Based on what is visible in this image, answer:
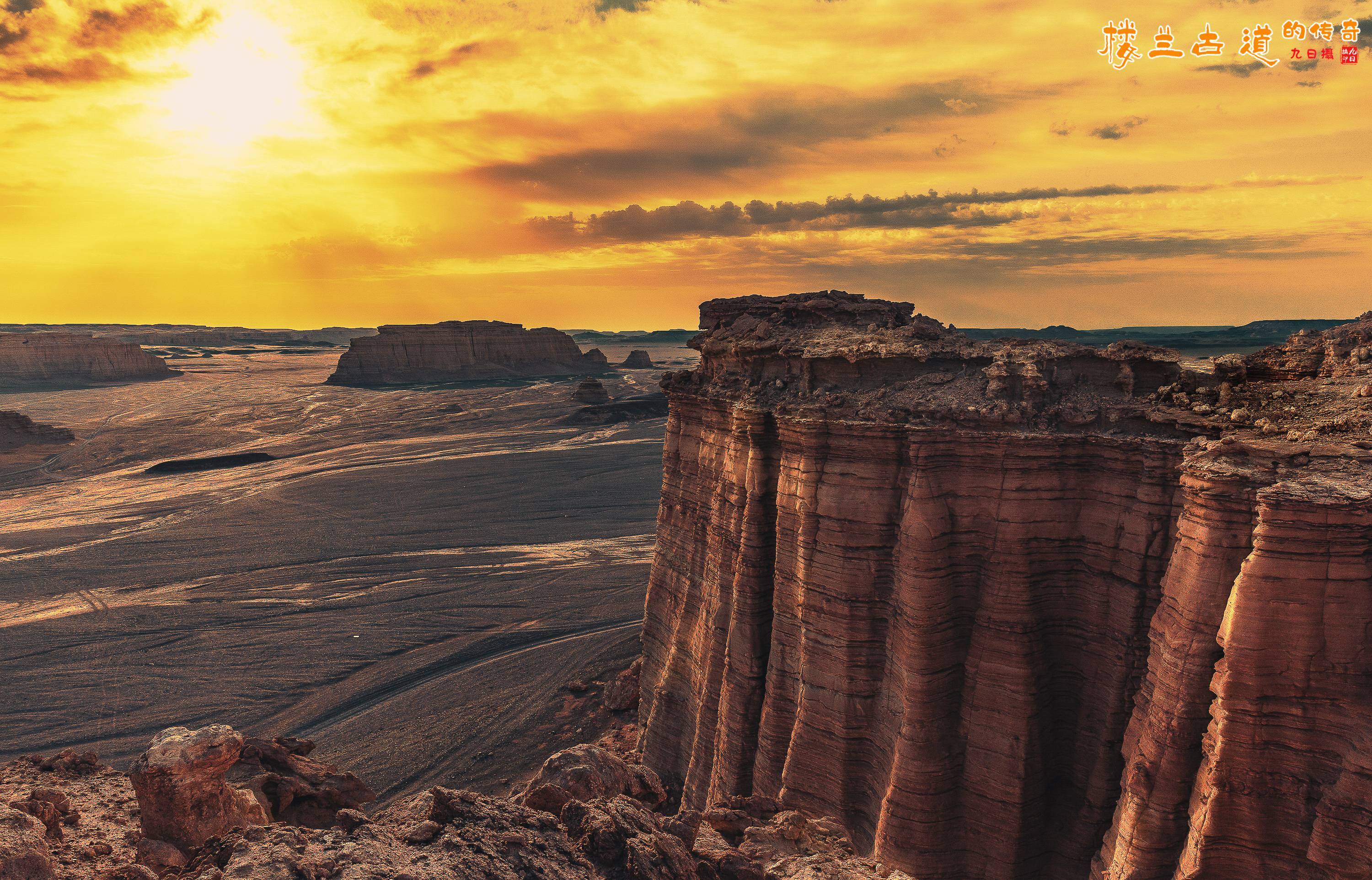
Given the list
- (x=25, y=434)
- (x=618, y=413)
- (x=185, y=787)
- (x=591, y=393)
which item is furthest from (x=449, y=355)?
(x=185, y=787)

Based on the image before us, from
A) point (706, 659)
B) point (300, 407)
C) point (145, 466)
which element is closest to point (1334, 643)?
point (706, 659)

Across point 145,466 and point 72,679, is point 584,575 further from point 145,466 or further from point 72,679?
point 145,466

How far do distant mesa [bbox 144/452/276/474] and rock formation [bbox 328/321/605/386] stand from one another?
54.3 meters

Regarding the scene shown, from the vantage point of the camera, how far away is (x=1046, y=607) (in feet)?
40.7

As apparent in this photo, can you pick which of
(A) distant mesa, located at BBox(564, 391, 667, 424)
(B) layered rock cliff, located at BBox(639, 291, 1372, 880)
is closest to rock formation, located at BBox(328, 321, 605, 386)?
(A) distant mesa, located at BBox(564, 391, 667, 424)

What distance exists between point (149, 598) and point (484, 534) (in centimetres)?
1754

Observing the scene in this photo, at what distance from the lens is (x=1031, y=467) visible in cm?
1206

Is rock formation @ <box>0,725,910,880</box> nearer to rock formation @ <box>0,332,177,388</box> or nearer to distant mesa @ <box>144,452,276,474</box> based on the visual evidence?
distant mesa @ <box>144,452,276,474</box>

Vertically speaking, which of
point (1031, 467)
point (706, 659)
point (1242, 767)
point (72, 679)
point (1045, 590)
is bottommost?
point (72, 679)

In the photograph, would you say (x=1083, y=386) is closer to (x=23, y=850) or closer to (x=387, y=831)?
(x=387, y=831)

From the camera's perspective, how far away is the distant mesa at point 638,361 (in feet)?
556

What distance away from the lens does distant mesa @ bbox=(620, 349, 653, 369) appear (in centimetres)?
16938

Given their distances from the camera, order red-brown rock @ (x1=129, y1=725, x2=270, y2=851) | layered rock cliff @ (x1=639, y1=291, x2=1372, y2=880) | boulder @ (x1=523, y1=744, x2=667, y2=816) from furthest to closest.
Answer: boulder @ (x1=523, y1=744, x2=667, y2=816), red-brown rock @ (x1=129, y1=725, x2=270, y2=851), layered rock cliff @ (x1=639, y1=291, x2=1372, y2=880)

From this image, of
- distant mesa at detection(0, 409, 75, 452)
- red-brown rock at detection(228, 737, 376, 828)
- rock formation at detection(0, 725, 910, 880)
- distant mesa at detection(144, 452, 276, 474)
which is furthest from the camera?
→ distant mesa at detection(0, 409, 75, 452)
